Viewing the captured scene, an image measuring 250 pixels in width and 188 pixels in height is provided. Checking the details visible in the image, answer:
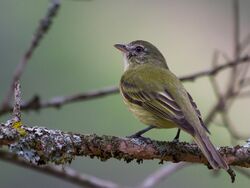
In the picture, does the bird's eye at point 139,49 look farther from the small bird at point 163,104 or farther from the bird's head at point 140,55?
the small bird at point 163,104

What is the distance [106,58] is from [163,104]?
6.76 metres

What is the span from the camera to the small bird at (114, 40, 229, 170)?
19.3ft

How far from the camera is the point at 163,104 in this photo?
642 cm

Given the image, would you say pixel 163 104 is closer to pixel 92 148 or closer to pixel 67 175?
pixel 67 175

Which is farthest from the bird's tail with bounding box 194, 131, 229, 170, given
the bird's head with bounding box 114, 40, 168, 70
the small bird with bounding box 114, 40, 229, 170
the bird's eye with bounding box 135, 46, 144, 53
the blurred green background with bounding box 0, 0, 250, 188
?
the blurred green background with bounding box 0, 0, 250, 188

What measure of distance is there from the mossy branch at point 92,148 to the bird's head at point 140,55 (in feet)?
7.58

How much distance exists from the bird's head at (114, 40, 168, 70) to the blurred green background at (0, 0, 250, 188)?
1.48m

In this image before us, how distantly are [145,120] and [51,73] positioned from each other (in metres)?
5.42

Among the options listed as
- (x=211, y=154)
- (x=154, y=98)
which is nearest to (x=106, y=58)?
(x=154, y=98)

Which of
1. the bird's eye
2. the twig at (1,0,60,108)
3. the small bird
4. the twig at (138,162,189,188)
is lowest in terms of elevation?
the twig at (138,162,189,188)

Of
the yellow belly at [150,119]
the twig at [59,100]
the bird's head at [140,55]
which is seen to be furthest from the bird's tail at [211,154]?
the bird's head at [140,55]

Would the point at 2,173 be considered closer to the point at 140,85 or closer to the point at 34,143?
the point at 140,85

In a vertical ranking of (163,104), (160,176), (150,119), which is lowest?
(160,176)

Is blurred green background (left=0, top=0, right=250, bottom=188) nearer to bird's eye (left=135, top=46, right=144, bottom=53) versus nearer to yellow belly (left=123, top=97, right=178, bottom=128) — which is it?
bird's eye (left=135, top=46, right=144, bottom=53)
